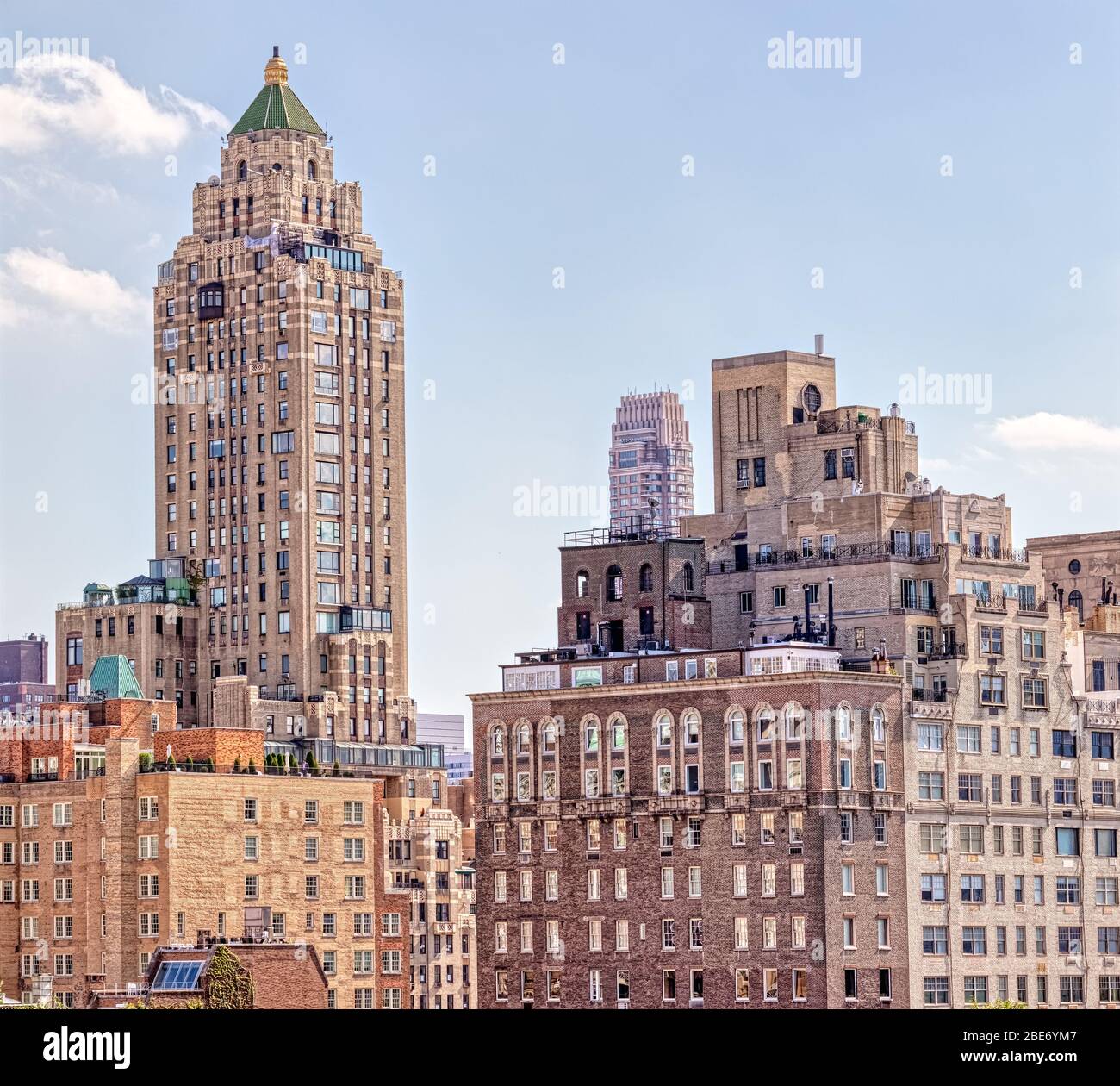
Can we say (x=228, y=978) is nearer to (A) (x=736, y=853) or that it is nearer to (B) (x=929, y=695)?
(A) (x=736, y=853)

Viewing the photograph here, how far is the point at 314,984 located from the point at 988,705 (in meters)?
51.1

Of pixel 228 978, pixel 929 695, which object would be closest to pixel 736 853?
pixel 929 695

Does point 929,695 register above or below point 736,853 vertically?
above

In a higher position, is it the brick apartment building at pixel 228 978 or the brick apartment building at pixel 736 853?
the brick apartment building at pixel 736 853

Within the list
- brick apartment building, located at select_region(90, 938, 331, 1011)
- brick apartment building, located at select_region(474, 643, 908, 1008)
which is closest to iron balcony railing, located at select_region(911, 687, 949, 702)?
brick apartment building, located at select_region(474, 643, 908, 1008)

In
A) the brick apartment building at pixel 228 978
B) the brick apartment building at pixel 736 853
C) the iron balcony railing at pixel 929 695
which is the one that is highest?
the iron balcony railing at pixel 929 695

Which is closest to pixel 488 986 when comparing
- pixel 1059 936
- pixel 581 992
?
pixel 581 992

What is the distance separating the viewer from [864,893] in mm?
187250

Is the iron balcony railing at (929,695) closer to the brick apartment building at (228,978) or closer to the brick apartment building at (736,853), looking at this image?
the brick apartment building at (736,853)

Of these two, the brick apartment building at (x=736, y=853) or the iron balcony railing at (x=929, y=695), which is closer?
the brick apartment building at (x=736, y=853)

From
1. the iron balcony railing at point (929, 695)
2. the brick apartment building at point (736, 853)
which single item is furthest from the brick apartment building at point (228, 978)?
the iron balcony railing at point (929, 695)

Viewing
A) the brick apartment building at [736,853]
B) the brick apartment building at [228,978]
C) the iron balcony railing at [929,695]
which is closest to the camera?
the brick apartment building at [736,853]

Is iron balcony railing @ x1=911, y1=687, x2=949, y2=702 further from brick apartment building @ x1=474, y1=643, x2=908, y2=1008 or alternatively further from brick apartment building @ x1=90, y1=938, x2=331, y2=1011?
brick apartment building @ x1=90, y1=938, x2=331, y2=1011
